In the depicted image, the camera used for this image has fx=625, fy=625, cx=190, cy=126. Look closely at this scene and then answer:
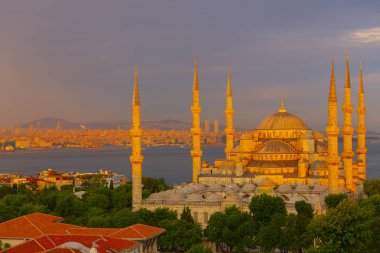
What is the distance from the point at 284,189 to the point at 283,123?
1099 centimetres

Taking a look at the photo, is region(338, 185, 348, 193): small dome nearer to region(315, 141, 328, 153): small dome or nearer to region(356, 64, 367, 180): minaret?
region(315, 141, 328, 153): small dome

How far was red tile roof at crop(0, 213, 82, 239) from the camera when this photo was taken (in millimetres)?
29250

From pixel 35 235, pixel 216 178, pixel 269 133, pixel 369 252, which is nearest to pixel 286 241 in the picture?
pixel 369 252

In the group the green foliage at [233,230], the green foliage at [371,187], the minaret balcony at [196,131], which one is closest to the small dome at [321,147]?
the green foliage at [371,187]

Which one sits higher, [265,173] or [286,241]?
[265,173]

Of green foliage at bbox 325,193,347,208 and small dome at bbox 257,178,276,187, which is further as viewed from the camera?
small dome at bbox 257,178,276,187

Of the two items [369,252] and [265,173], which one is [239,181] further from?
[369,252]

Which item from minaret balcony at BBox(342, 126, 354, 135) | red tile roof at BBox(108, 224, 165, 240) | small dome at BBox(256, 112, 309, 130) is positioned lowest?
red tile roof at BBox(108, 224, 165, 240)

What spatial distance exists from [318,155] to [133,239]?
22.8 meters

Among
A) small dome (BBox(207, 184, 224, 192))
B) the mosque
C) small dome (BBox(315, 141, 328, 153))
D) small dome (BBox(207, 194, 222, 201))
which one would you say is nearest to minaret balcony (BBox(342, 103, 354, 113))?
the mosque

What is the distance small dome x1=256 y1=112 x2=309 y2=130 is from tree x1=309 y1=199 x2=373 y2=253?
24.4m

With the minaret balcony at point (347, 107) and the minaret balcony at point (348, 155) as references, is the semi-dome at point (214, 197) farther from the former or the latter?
the minaret balcony at point (347, 107)

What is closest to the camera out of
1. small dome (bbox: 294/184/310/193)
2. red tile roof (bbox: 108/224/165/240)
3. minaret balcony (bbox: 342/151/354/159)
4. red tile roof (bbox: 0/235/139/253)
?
red tile roof (bbox: 0/235/139/253)

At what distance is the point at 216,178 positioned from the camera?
46969 mm
